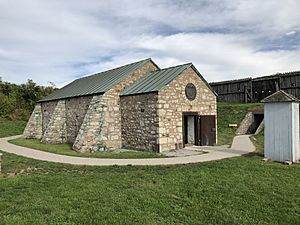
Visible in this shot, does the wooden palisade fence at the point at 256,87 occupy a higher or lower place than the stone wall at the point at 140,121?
higher

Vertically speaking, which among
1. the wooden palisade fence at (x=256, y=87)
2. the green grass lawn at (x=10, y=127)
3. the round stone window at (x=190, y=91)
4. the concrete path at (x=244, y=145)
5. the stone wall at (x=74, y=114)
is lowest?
the concrete path at (x=244, y=145)

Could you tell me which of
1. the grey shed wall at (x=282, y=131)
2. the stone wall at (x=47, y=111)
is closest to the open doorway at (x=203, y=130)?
the grey shed wall at (x=282, y=131)

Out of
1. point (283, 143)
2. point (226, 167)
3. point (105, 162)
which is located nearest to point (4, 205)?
point (105, 162)

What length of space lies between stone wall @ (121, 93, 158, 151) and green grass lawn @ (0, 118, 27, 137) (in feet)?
55.2

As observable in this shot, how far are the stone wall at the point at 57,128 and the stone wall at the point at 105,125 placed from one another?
520 cm

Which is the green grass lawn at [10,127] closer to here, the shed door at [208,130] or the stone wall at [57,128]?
the stone wall at [57,128]

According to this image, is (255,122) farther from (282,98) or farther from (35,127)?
(35,127)

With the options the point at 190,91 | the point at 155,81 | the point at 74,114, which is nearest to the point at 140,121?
the point at 155,81

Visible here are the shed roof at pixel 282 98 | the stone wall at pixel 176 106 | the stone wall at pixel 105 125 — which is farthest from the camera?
the stone wall at pixel 105 125

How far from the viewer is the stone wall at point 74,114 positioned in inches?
707

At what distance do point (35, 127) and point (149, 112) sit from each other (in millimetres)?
14703

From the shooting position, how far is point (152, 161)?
10.8 meters

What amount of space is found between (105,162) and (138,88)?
561 cm

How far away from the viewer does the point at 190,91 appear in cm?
1494
